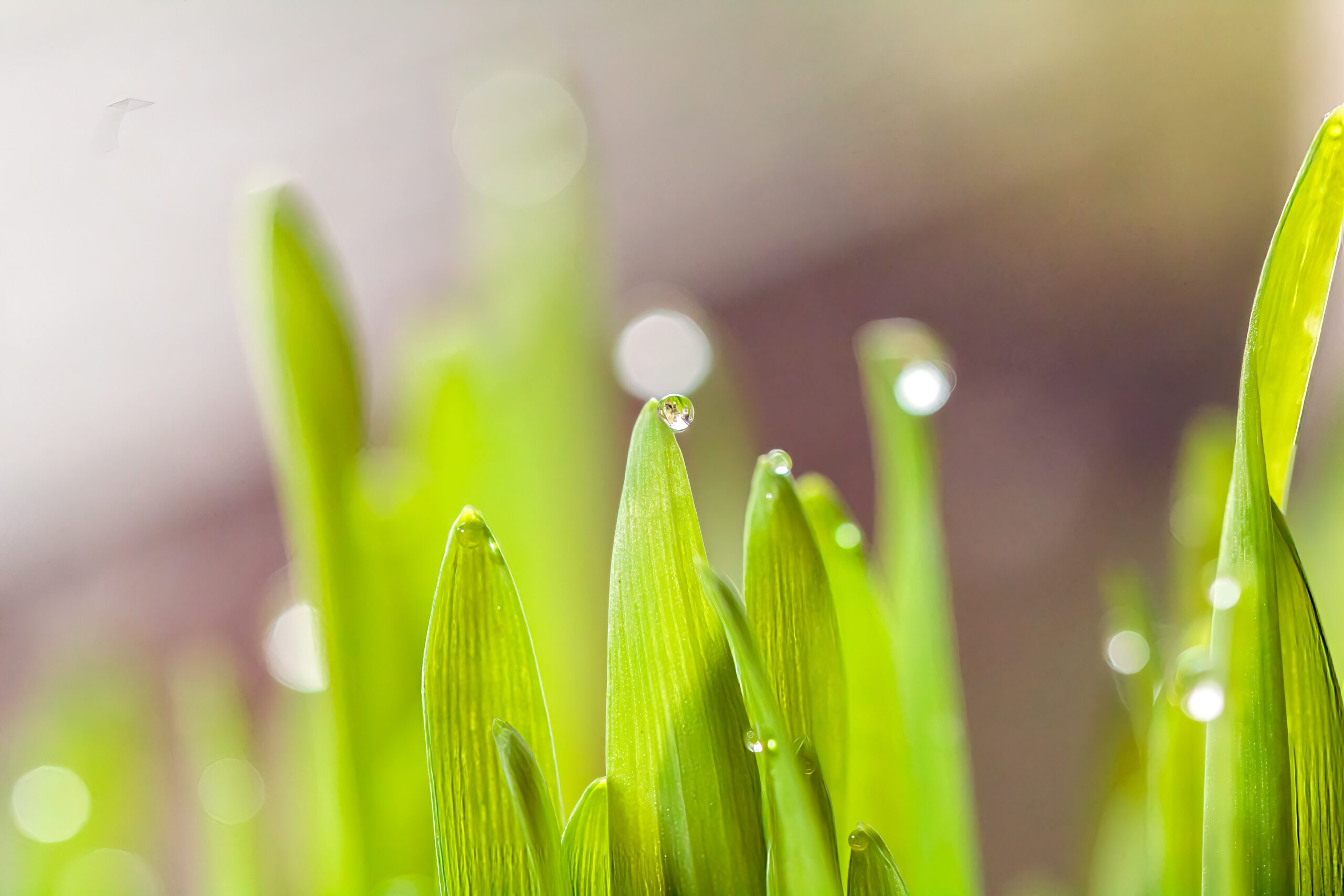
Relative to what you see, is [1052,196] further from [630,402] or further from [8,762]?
[8,762]

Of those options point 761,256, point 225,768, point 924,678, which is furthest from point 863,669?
point 761,256

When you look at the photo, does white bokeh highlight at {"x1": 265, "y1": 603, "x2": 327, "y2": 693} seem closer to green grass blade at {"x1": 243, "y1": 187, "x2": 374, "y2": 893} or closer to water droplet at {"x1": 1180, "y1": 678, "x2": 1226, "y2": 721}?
green grass blade at {"x1": 243, "y1": 187, "x2": 374, "y2": 893}

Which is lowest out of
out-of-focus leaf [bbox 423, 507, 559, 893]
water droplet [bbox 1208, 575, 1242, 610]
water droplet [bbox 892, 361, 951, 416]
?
out-of-focus leaf [bbox 423, 507, 559, 893]

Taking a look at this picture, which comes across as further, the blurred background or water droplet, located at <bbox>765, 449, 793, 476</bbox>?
the blurred background

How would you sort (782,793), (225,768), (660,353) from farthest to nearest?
(660,353)
(225,768)
(782,793)

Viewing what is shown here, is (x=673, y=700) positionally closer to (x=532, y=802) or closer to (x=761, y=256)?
(x=532, y=802)

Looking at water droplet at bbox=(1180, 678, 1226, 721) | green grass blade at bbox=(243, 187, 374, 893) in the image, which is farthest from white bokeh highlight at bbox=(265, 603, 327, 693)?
water droplet at bbox=(1180, 678, 1226, 721)
